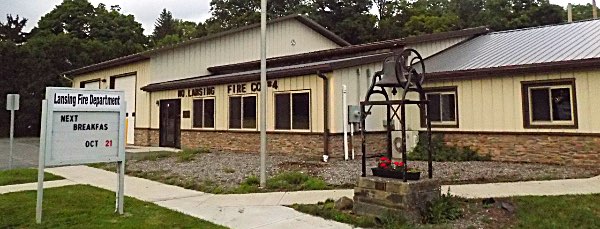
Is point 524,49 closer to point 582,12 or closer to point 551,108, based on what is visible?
point 551,108

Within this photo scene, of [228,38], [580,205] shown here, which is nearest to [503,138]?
[580,205]

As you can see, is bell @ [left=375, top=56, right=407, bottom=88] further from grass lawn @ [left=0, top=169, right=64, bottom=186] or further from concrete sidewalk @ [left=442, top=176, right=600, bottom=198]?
grass lawn @ [left=0, top=169, right=64, bottom=186]

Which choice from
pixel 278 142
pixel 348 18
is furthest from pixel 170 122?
pixel 348 18

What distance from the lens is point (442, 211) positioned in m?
5.81

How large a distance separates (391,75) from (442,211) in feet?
6.93

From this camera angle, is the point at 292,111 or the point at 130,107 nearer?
the point at 292,111

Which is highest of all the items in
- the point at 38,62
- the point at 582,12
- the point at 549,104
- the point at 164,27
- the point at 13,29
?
the point at 164,27

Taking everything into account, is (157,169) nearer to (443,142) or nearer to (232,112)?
(232,112)

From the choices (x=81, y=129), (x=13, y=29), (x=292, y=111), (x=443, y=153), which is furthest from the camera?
(x=13, y=29)

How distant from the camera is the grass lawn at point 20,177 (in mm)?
9302

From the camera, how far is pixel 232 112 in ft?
52.2

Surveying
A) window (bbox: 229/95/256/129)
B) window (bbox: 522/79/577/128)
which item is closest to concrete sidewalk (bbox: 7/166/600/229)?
window (bbox: 522/79/577/128)

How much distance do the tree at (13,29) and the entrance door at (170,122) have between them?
34764mm

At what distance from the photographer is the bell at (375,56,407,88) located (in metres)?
6.34
